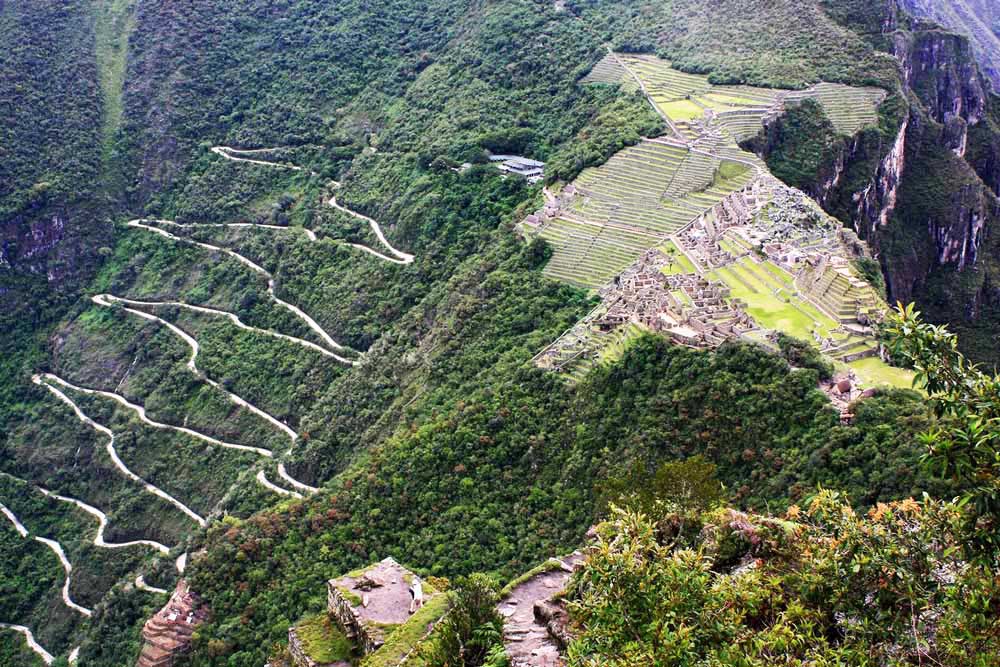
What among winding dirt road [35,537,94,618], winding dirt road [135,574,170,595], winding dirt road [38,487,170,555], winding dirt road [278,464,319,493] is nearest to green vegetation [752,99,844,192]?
winding dirt road [278,464,319,493]

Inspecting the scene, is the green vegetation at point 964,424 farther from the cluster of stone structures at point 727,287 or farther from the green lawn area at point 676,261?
the green lawn area at point 676,261

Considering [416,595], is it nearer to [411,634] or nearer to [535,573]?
[411,634]

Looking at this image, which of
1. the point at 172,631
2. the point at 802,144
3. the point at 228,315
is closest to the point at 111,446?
the point at 228,315

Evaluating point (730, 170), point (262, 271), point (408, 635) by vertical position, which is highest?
point (408, 635)

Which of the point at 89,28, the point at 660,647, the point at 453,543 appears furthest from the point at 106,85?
the point at 660,647

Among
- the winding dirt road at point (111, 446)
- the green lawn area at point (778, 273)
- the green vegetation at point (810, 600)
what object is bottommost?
the winding dirt road at point (111, 446)

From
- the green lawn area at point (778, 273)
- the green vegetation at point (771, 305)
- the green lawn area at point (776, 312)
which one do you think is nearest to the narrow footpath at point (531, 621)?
the green lawn area at point (776, 312)
